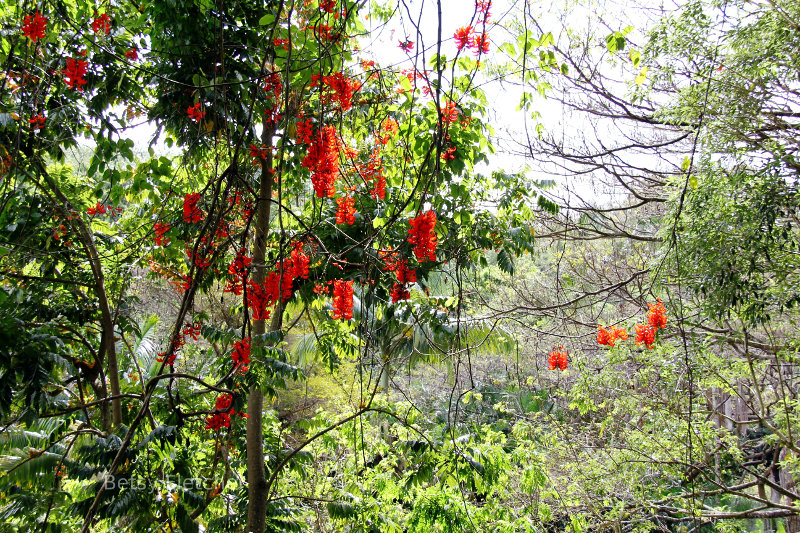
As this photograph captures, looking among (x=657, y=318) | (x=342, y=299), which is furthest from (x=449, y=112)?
(x=657, y=318)

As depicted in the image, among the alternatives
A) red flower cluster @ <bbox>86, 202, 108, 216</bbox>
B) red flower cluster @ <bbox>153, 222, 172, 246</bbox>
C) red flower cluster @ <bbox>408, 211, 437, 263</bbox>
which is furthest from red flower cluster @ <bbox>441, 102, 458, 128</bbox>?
red flower cluster @ <bbox>86, 202, 108, 216</bbox>

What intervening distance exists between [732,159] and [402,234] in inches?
74.5

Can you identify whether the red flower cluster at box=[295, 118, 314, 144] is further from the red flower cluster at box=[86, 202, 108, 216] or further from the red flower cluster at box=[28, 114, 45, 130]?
the red flower cluster at box=[86, 202, 108, 216]

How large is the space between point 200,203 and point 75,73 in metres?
0.71

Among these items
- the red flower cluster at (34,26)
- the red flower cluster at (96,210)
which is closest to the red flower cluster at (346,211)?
the red flower cluster at (34,26)

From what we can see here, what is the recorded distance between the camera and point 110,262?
8.70 ft

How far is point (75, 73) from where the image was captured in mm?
1995

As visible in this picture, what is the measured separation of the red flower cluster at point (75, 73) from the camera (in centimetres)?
198

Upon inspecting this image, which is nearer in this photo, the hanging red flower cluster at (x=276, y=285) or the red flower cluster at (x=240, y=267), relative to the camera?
the red flower cluster at (x=240, y=267)

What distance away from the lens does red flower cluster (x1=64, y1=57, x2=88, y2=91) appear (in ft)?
6.51

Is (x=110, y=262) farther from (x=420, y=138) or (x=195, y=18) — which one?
(x=420, y=138)

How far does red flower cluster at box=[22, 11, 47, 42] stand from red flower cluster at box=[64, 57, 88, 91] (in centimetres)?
13

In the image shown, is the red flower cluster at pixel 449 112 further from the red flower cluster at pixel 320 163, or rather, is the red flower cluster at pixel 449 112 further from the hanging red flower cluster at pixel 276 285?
the hanging red flower cluster at pixel 276 285

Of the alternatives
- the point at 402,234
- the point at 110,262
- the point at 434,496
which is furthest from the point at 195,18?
the point at 434,496
